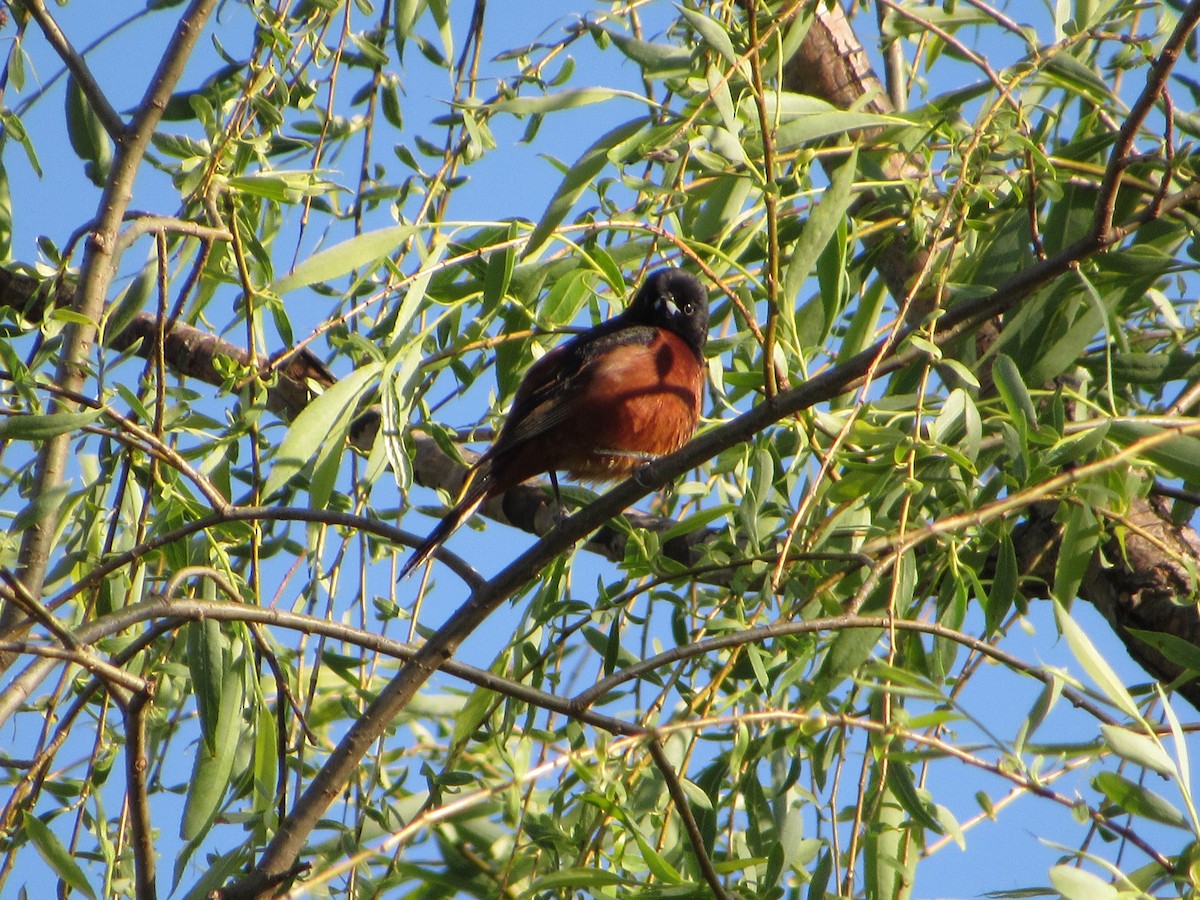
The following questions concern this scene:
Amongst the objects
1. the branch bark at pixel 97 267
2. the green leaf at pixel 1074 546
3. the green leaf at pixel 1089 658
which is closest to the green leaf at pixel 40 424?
the branch bark at pixel 97 267

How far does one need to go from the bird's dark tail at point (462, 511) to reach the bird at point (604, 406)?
0.51 feet

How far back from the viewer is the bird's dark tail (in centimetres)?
291

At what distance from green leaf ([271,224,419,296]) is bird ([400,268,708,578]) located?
112 cm

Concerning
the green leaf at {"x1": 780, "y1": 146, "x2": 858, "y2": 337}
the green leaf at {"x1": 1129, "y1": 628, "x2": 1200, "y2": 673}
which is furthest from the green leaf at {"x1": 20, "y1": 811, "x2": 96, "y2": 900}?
the green leaf at {"x1": 1129, "y1": 628, "x2": 1200, "y2": 673}

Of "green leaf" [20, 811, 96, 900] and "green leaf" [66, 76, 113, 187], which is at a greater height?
"green leaf" [66, 76, 113, 187]

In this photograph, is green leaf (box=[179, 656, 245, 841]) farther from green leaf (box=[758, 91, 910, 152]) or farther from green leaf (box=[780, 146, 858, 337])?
green leaf (box=[758, 91, 910, 152])

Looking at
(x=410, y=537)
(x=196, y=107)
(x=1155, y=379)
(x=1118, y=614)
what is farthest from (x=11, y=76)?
(x=1118, y=614)

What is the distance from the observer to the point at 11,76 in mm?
2896

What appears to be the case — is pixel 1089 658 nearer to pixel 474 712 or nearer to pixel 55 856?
pixel 474 712

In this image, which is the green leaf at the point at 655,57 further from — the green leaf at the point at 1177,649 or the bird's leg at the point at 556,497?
the bird's leg at the point at 556,497

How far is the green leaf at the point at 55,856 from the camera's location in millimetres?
Result: 2047

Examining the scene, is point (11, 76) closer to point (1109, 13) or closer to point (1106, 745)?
point (1109, 13)

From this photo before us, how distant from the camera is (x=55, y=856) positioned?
6.76 feet

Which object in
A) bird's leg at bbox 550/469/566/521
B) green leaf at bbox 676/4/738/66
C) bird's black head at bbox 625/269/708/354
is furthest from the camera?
bird's black head at bbox 625/269/708/354
